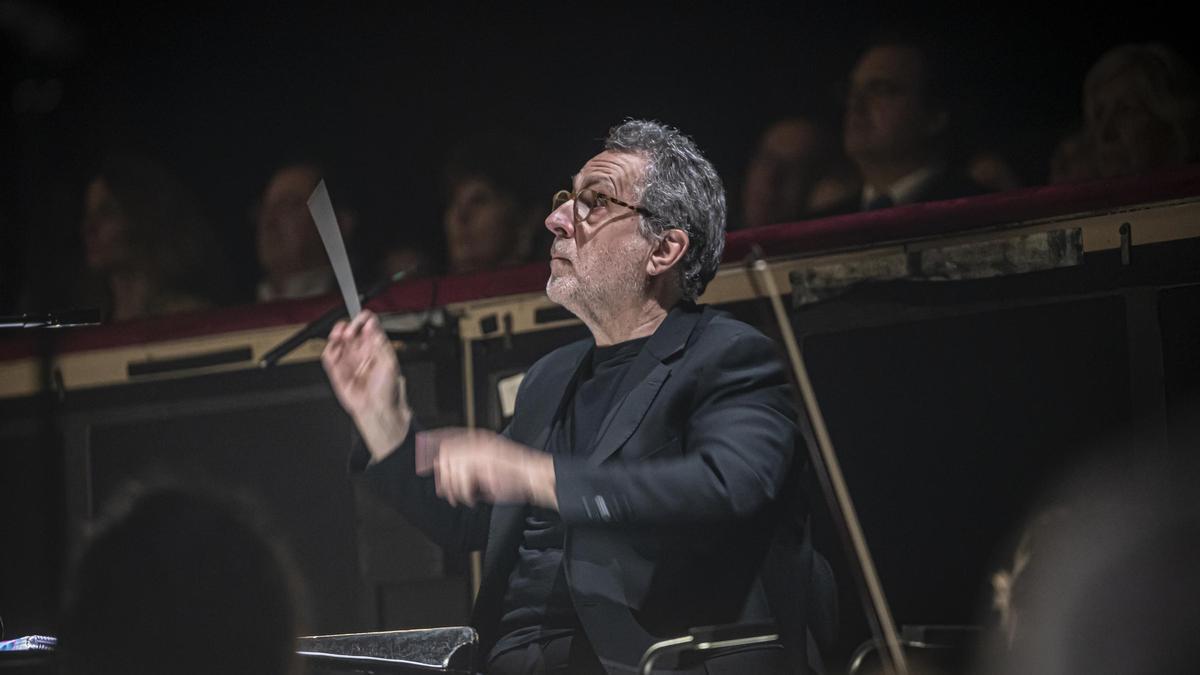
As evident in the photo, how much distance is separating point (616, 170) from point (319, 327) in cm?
129

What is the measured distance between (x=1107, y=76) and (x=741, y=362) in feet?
4.04

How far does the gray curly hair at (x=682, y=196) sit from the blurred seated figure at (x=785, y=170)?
70 cm

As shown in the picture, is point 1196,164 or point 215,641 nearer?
point 1196,164

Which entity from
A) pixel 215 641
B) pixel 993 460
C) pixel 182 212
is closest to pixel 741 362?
pixel 993 460

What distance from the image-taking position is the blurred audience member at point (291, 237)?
3.65m

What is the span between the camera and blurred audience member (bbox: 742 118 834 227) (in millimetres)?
2961

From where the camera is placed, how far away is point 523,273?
10.7ft

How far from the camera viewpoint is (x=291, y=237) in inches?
145

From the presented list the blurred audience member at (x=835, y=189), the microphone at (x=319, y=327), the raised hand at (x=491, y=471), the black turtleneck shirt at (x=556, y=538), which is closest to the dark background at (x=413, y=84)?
the blurred audience member at (x=835, y=189)

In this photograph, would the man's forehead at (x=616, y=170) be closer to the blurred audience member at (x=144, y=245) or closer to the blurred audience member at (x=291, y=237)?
the blurred audience member at (x=291, y=237)

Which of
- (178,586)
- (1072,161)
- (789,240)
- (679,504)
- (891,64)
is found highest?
(891,64)

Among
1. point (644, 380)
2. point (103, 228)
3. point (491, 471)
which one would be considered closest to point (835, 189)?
point (644, 380)

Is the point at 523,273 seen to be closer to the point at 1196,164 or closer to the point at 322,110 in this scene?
the point at 322,110

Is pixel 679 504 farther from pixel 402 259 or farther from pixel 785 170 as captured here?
pixel 402 259
